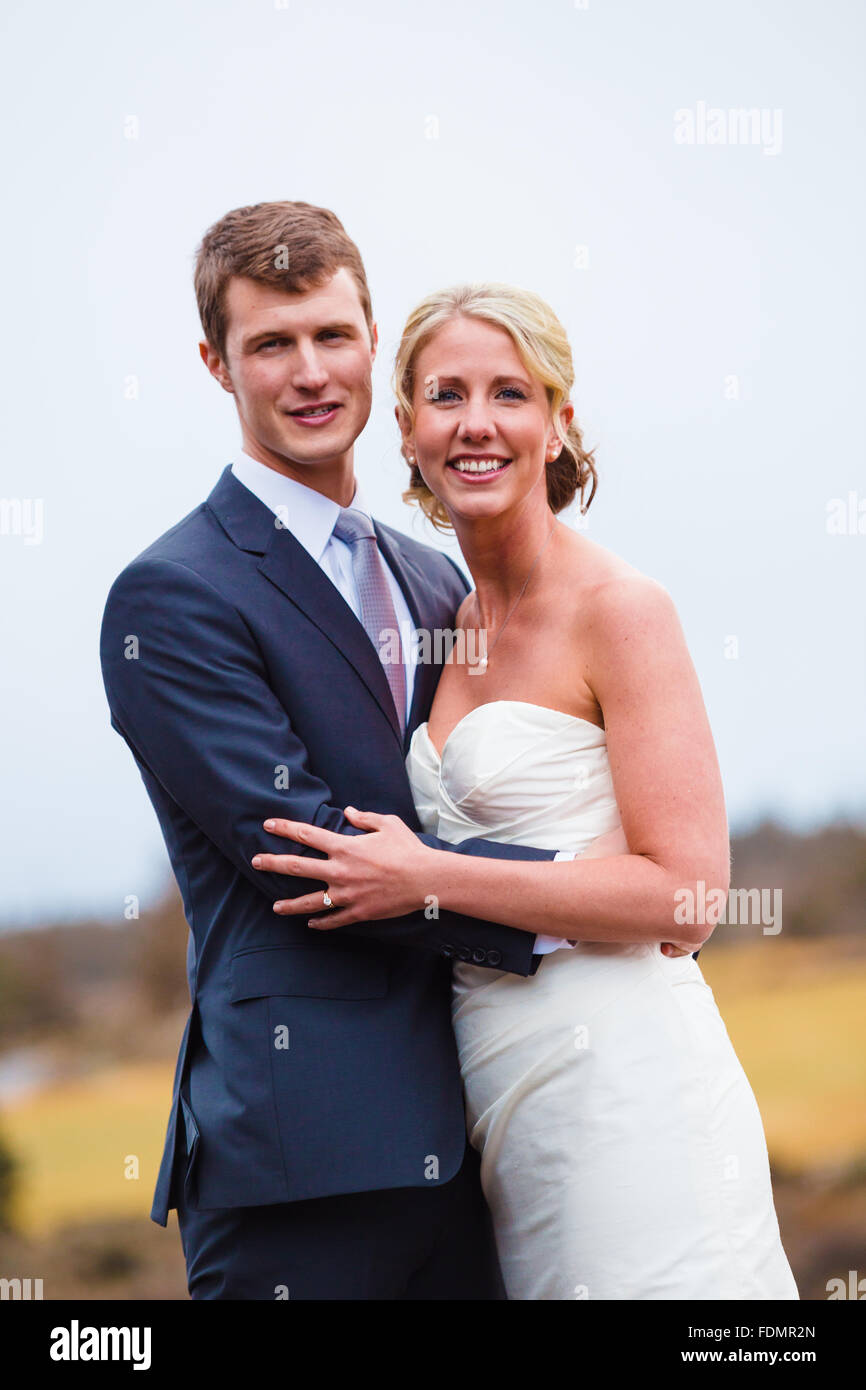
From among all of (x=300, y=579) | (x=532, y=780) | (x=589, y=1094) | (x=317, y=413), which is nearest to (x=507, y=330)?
(x=317, y=413)

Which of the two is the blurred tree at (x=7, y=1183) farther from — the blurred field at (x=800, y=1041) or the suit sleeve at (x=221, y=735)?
the suit sleeve at (x=221, y=735)

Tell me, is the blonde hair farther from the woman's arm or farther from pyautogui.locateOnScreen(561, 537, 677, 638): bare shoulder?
the woman's arm

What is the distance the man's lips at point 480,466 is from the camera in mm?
2934

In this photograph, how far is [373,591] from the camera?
305cm

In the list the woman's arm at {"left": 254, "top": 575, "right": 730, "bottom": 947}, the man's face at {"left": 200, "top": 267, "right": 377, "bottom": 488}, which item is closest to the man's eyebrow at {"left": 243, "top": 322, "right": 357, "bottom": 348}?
the man's face at {"left": 200, "top": 267, "right": 377, "bottom": 488}

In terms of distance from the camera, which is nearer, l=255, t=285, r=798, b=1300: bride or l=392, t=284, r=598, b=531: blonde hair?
l=255, t=285, r=798, b=1300: bride

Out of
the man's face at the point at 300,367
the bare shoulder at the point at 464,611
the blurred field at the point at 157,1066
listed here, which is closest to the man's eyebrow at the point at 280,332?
the man's face at the point at 300,367

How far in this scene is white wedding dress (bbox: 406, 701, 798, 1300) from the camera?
2.69 metres

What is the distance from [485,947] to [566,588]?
824mm

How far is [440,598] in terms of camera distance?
3.37 meters

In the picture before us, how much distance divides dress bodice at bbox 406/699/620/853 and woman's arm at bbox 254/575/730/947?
78 mm

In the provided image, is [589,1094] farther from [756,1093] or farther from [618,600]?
[756,1093]

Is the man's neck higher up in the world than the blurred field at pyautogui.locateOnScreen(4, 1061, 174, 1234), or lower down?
higher up

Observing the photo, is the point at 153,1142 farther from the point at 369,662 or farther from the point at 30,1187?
the point at 369,662
